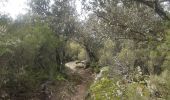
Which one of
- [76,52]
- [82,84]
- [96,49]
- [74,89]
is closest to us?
[74,89]

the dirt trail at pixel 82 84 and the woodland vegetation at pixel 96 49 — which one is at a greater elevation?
the woodland vegetation at pixel 96 49

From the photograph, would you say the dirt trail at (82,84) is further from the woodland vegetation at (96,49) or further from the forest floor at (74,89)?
the woodland vegetation at (96,49)

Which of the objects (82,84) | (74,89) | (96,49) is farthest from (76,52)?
Answer: (74,89)

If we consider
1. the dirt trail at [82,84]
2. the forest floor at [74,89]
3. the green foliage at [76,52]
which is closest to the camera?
the forest floor at [74,89]

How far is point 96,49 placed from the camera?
121ft

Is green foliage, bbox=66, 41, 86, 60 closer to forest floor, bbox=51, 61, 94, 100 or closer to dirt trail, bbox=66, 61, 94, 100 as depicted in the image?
dirt trail, bbox=66, 61, 94, 100

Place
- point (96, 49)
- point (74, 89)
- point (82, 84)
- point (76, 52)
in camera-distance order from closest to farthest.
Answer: point (74, 89)
point (82, 84)
point (96, 49)
point (76, 52)

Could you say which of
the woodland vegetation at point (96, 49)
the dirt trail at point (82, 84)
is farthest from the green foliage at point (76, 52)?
the dirt trail at point (82, 84)

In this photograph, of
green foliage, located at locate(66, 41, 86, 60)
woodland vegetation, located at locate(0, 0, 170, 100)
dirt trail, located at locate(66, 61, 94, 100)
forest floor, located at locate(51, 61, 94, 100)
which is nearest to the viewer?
woodland vegetation, located at locate(0, 0, 170, 100)

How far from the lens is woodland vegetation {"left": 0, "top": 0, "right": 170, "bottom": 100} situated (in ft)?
25.2

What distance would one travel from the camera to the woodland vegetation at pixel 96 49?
7.69 m

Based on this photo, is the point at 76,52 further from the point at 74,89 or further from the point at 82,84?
the point at 74,89

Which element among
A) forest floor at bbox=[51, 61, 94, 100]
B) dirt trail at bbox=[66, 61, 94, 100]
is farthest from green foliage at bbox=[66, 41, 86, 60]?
forest floor at bbox=[51, 61, 94, 100]

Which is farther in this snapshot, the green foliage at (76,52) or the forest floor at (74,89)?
the green foliage at (76,52)
